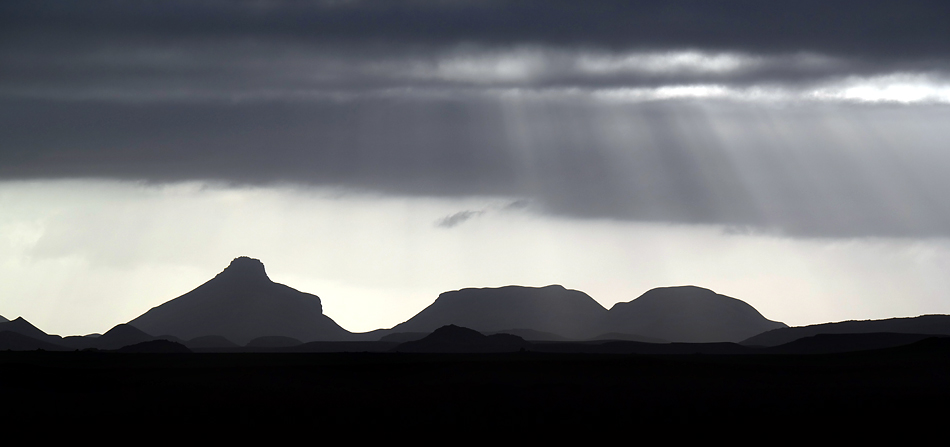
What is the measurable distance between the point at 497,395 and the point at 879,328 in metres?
158

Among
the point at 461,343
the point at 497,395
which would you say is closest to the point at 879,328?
the point at 461,343

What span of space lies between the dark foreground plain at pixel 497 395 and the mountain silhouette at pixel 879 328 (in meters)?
111

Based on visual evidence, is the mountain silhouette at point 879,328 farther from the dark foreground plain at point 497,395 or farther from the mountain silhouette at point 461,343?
the dark foreground plain at point 497,395

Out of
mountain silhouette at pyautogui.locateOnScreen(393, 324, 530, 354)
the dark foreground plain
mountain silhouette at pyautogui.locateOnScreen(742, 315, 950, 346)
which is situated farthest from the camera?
mountain silhouette at pyautogui.locateOnScreen(742, 315, 950, 346)

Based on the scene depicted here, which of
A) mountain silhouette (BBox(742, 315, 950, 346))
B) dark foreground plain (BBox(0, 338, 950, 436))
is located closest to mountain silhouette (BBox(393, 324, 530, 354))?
mountain silhouette (BBox(742, 315, 950, 346))

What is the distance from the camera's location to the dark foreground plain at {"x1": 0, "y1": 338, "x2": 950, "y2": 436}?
41.8m

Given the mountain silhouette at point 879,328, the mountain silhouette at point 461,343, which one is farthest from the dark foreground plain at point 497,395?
the mountain silhouette at point 879,328

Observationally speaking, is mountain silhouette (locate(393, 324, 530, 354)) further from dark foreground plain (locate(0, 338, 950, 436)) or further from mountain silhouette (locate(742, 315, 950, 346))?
dark foreground plain (locate(0, 338, 950, 436))

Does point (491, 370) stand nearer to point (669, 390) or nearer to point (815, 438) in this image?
point (669, 390)

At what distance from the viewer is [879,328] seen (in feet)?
619

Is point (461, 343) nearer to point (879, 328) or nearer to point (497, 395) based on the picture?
point (497, 395)

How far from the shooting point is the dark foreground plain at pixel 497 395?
41750 mm

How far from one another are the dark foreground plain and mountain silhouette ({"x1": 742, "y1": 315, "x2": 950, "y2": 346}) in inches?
4381

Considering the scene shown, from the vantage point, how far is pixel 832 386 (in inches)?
2222
